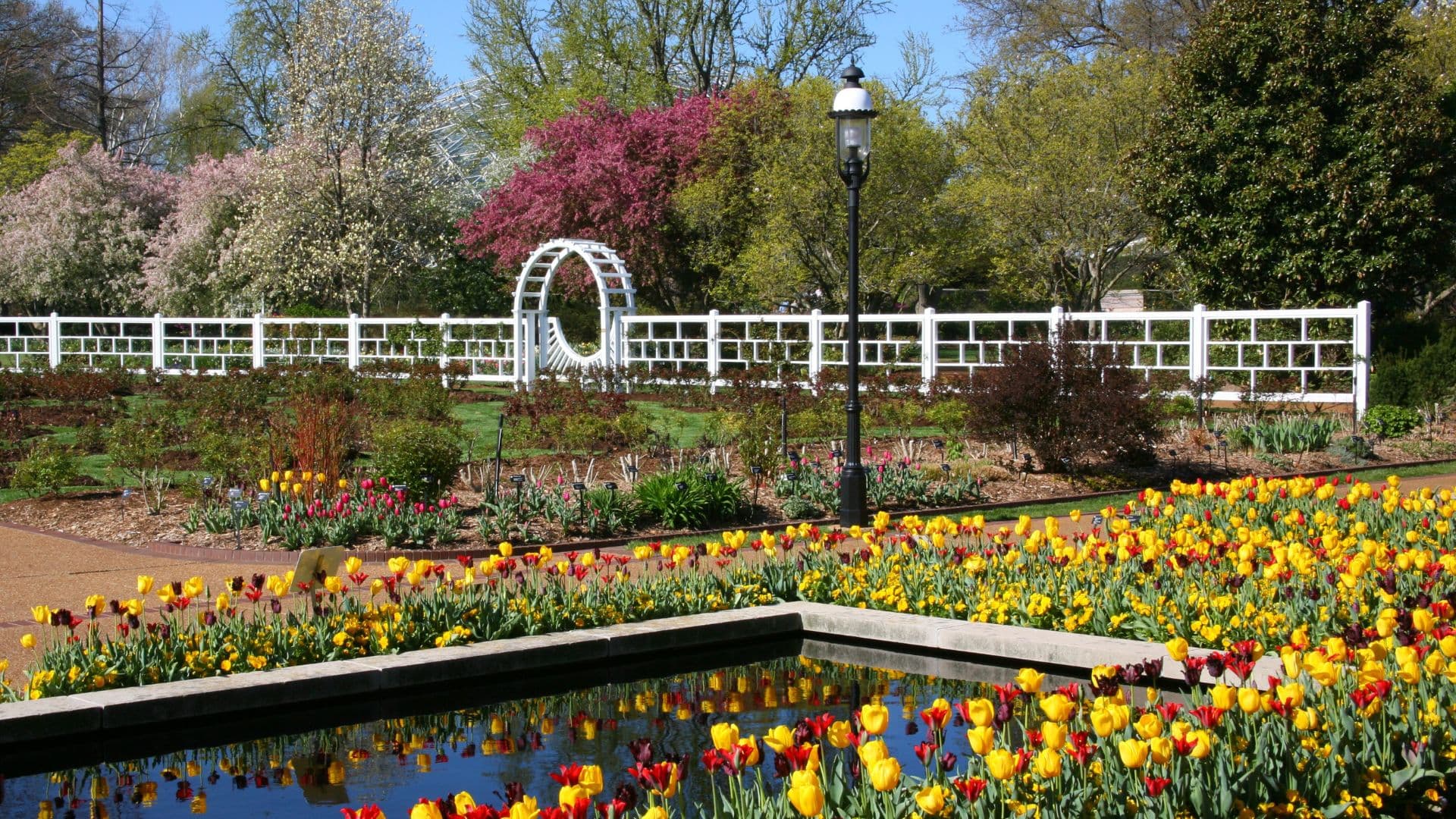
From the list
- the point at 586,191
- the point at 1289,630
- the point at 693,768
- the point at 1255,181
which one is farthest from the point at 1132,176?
the point at 693,768

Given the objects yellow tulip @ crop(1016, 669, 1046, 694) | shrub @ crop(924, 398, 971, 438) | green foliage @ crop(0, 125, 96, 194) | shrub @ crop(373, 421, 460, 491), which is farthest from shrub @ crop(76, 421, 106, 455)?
green foliage @ crop(0, 125, 96, 194)

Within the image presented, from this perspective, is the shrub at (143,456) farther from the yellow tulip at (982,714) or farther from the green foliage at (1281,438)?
the green foliage at (1281,438)

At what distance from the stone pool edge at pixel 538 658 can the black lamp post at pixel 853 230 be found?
3610mm

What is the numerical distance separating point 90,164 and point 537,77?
1378cm

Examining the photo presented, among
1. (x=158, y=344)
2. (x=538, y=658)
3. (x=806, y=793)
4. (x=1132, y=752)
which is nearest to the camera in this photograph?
(x=806, y=793)

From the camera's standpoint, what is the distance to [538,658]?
706cm

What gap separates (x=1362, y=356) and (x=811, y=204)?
13.4m

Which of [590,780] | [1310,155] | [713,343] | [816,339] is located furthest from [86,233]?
[590,780]

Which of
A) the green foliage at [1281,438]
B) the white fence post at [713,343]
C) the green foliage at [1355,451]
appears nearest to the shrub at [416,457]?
the green foliage at [1281,438]

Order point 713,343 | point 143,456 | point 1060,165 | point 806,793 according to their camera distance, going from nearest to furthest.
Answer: point 806,793, point 143,456, point 713,343, point 1060,165

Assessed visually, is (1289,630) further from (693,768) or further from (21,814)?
(21,814)

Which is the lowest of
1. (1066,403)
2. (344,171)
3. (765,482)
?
(765,482)

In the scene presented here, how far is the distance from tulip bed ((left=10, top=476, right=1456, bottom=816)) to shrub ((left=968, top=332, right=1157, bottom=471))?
2870 millimetres

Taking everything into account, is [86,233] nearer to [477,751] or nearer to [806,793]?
[477,751]
